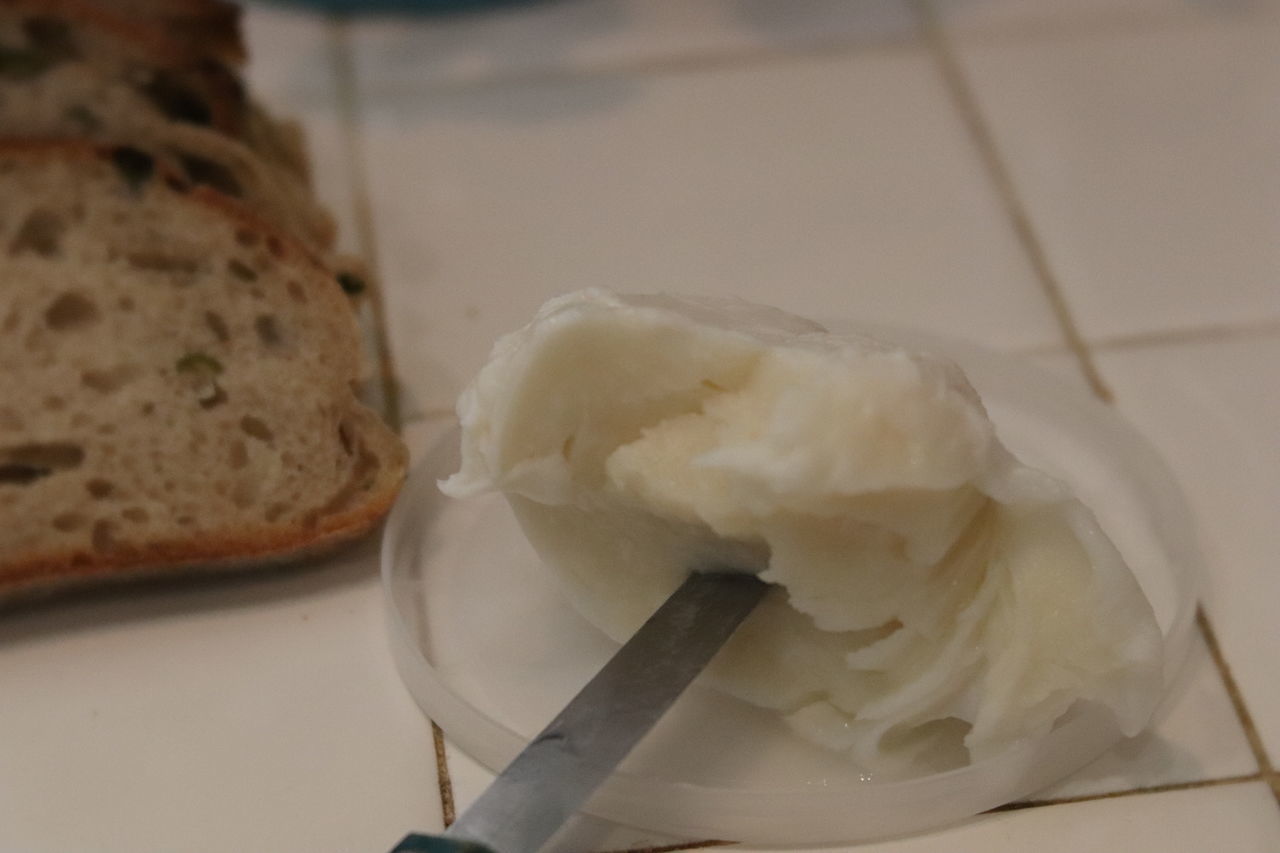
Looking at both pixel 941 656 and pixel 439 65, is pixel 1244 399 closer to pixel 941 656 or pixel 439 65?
pixel 941 656

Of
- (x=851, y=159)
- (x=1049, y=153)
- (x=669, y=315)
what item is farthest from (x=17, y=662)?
(x=1049, y=153)

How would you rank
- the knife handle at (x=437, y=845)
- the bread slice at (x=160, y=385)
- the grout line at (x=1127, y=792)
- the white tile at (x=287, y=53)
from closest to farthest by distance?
the knife handle at (x=437, y=845) → the grout line at (x=1127, y=792) → the bread slice at (x=160, y=385) → the white tile at (x=287, y=53)

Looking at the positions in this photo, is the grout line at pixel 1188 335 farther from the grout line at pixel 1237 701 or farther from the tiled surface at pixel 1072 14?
the tiled surface at pixel 1072 14

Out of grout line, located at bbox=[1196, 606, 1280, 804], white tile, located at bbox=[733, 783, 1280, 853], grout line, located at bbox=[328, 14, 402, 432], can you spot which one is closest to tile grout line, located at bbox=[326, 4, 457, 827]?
grout line, located at bbox=[328, 14, 402, 432]

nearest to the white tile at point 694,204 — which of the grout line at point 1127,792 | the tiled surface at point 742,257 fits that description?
the tiled surface at point 742,257

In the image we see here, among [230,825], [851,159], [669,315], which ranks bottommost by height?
[230,825]

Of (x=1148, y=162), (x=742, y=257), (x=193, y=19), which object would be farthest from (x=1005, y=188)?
(x=193, y=19)

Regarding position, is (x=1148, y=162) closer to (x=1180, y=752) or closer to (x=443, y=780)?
(x=1180, y=752)
